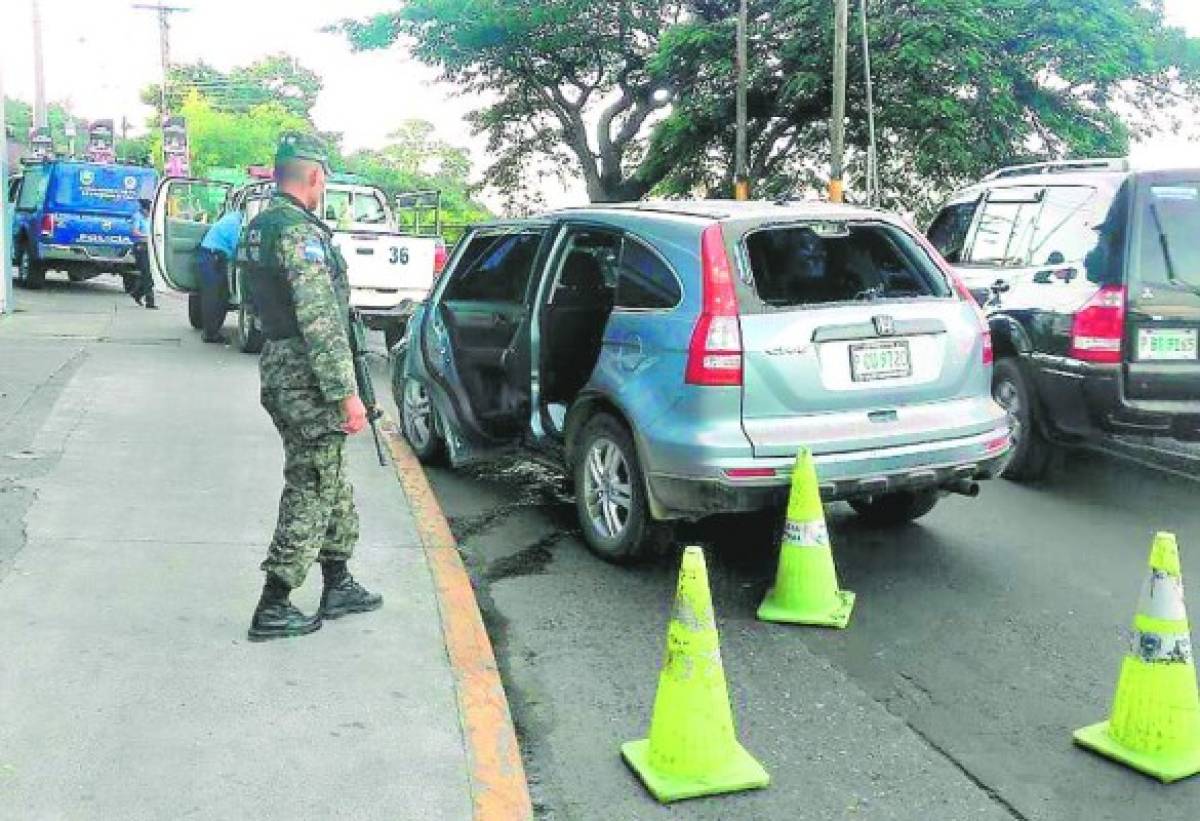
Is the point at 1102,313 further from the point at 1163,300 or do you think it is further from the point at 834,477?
the point at 834,477

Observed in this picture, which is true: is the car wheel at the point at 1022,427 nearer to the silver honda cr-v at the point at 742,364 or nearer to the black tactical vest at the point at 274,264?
the silver honda cr-v at the point at 742,364

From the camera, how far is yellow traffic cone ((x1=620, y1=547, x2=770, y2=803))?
→ 3434 mm

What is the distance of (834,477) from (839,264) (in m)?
1.10

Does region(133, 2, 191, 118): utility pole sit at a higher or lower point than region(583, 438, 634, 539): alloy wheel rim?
higher

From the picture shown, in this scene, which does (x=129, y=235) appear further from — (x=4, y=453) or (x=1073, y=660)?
(x=1073, y=660)

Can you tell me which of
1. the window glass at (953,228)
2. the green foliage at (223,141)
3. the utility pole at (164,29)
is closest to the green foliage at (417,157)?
the green foliage at (223,141)

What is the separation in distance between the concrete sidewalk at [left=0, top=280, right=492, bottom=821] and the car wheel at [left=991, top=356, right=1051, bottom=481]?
3.73m

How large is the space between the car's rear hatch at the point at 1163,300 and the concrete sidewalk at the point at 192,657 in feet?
13.1

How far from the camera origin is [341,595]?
15.2 feet

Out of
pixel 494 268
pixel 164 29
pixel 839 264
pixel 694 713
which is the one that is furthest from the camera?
pixel 164 29

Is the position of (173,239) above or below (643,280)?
below

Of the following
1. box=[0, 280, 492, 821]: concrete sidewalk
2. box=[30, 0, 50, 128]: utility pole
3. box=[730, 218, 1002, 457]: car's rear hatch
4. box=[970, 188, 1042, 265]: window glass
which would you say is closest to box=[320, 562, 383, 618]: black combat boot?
box=[0, 280, 492, 821]: concrete sidewalk

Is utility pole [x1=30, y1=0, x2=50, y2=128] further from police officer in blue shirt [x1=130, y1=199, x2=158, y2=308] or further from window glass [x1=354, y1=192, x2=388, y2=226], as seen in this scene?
window glass [x1=354, y1=192, x2=388, y2=226]

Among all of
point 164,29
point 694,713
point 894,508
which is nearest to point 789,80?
point 894,508
